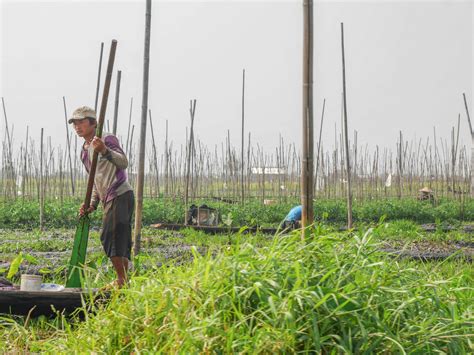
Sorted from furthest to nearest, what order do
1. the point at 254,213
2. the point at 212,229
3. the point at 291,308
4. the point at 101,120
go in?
1. the point at 254,213
2. the point at 212,229
3. the point at 101,120
4. the point at 291,308

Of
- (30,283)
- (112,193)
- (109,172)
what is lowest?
(30,283)

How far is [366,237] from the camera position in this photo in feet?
7.49

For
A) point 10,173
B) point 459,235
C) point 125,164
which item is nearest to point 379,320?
point 125,164

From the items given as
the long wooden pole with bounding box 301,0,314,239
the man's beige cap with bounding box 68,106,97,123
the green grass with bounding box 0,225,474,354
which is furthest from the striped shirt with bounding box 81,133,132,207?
the green grass with bounding box 0,225,474,354

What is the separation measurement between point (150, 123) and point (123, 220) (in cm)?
921

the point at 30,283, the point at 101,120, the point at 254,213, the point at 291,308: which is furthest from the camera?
the point at 254,213

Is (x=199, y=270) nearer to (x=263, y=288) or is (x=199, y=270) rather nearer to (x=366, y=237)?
(x=263, y=288)

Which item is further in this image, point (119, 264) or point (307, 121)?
point (119, 264)

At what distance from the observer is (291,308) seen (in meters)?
1.83

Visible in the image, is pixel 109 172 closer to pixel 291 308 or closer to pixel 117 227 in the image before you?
pixel 117 227

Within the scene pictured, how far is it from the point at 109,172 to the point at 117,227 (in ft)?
1.12

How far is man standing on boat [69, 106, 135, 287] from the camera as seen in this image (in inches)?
163

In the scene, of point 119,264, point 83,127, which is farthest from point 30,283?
point 83,127

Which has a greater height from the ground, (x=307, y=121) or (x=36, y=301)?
(x=307, y=121)
